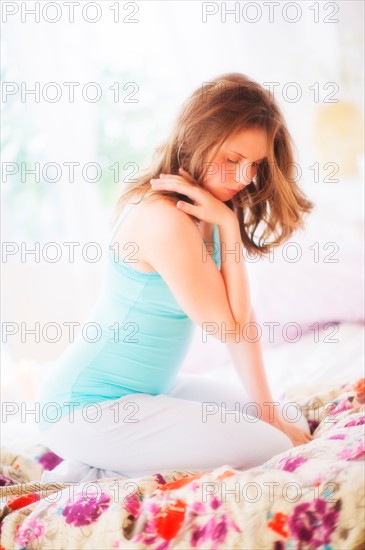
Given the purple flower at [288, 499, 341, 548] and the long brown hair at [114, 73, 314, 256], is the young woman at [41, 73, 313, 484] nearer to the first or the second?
the long brown hair at [114, 73, 314, 256]

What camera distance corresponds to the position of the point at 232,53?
257 cm

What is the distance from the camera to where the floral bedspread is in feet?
3.13

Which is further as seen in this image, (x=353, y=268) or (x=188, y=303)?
(x=353, y=268)

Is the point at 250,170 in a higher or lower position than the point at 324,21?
lower

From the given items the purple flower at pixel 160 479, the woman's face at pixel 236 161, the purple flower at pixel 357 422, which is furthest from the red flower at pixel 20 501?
the woman's face at pixel 236 161

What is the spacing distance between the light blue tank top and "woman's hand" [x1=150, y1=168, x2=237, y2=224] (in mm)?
106

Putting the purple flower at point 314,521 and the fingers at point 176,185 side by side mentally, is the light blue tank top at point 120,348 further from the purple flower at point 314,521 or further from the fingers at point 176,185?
the purple flower at point 314,521

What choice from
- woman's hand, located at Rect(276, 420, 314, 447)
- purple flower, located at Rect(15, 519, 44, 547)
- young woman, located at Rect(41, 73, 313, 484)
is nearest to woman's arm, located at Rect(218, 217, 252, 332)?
young woman, located at Rect(41, 73, 313, 484)

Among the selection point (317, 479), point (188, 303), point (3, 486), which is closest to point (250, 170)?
point (188, 303)

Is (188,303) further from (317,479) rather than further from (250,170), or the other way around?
(317,479)

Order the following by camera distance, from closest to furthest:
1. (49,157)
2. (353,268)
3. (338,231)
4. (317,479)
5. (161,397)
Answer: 1. (317,479)
2. (161,397)
3. (353,268)
4. (338,231)
5. (49,157)

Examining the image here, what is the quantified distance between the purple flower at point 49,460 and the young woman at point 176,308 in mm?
102

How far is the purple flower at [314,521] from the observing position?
936 millimetres

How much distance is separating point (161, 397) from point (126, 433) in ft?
0.40
